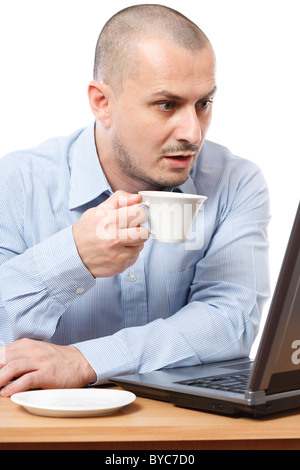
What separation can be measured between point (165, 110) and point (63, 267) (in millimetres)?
509

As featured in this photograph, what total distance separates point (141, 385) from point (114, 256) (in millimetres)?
289

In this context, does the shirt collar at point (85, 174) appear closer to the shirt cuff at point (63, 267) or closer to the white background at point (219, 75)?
the shirt cuff at point (63, 267)

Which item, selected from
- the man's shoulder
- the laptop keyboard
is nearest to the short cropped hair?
the man's shoulder

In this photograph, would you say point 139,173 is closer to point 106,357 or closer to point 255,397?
point 106,357

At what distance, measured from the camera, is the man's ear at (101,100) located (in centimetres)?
182

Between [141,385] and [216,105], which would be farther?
[216,105]

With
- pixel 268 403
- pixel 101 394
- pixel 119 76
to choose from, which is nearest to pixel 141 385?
pixel 101 394

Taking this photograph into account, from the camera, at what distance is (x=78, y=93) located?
2.83 meters

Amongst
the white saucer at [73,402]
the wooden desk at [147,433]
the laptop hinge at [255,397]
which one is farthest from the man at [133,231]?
the laptop hinge at [255,397]

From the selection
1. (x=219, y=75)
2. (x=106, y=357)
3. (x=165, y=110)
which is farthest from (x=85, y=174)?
(x=219, y=75)

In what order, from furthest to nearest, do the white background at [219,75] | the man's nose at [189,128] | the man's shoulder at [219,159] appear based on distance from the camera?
1. the white background at [219,75]
2. the man's shoulder at [219,159]
3. the man's nose at [189,128]

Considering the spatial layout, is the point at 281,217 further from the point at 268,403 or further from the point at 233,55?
the point at 268,403

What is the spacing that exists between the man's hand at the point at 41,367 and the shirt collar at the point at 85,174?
1.84 ft

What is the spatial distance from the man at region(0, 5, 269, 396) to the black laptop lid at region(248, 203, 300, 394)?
15.8 inches
